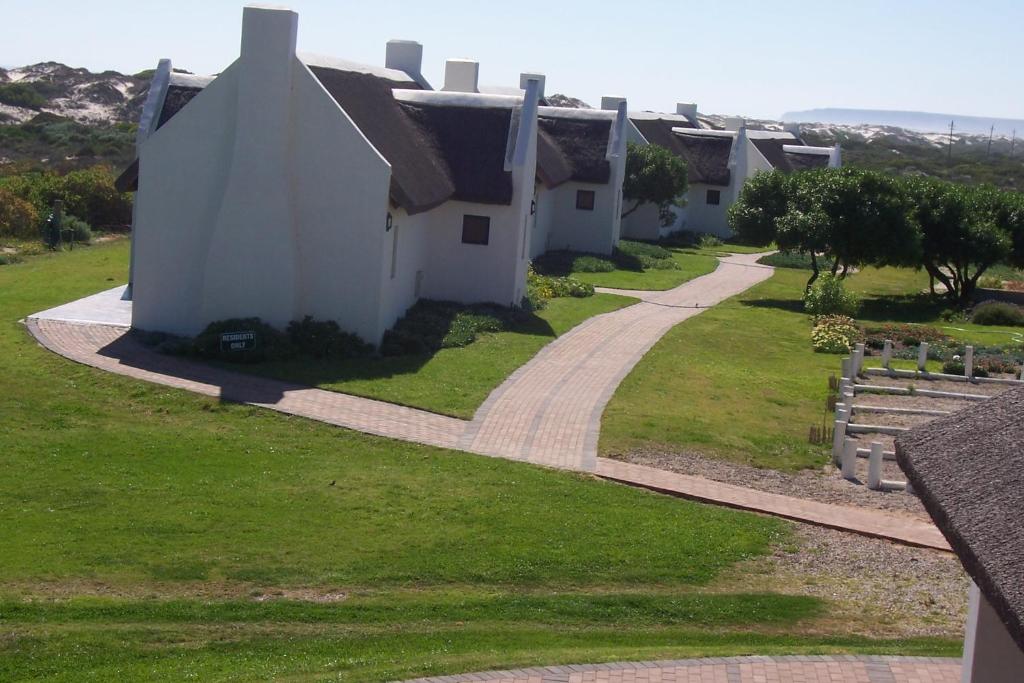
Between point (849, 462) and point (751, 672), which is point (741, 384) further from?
point (751, 672)

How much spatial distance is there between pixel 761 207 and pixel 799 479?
80.7ft

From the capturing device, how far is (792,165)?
216 ft

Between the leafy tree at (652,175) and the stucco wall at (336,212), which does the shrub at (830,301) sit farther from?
the stucco wall at (336,212)

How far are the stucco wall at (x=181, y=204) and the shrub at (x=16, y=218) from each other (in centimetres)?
1512

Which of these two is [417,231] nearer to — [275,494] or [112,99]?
[275,494]

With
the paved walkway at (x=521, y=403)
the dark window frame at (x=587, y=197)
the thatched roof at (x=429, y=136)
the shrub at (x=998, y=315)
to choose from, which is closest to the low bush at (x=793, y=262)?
the dark window frame at (x=587, y=197)

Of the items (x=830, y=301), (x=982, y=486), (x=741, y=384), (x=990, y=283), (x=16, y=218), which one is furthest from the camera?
(x=990, y=283)

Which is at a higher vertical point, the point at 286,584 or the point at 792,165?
the point at 792,165

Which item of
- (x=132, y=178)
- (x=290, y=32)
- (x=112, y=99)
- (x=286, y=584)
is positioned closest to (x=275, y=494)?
(x=286, y=584)

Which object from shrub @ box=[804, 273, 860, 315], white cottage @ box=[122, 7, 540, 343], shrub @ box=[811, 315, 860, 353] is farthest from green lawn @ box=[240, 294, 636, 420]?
shrub @ box=[804, 273, 860, 315]

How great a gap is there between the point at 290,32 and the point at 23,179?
22067 mm

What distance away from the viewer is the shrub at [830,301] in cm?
3669

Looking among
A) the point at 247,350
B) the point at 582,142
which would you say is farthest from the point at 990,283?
the point at 247,350

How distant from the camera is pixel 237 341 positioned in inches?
940
